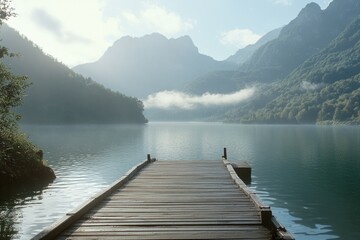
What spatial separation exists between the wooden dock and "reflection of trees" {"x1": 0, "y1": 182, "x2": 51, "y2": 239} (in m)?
5.99

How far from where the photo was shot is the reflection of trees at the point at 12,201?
19670 mm

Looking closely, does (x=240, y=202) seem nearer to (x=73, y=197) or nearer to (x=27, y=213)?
(x=27, y=213)

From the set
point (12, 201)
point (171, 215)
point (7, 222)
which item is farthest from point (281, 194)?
point (12, 201)

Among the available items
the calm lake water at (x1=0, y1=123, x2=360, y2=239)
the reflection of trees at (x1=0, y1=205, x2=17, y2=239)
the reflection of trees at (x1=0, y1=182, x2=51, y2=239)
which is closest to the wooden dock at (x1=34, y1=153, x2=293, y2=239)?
the calm lake water at (x1=0, y1=123, x2=360, y2=239)

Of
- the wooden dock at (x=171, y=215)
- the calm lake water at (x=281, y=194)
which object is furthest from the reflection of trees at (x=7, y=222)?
the wooden dock at (x=171, y=215)

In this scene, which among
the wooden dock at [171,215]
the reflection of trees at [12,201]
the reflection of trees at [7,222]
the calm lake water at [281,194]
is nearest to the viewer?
the wooden dock at [171,215]

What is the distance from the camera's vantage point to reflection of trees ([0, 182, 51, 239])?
19670mm

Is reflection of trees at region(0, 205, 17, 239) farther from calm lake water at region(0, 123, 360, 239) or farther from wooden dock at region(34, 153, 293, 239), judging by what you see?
wooden dock at region(34, 153, 293, 239)

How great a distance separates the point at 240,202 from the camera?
16.5m

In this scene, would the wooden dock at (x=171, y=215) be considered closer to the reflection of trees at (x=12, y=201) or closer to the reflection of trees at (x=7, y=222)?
the reflection of trees at (x=7, y=222)

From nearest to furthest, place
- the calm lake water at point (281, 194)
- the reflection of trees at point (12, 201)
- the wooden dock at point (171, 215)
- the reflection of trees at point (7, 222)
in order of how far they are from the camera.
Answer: the wooden dock at point (171, 215) → the reflection of trees at point (7, 222) → the reflection of trees at point (12, 201) → the calm lake water at point (281, 194)

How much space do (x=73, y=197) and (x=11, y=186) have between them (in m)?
6.65

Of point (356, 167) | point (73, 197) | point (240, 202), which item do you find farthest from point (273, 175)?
point (240, 202)

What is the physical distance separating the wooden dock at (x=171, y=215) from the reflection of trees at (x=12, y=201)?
599cm
